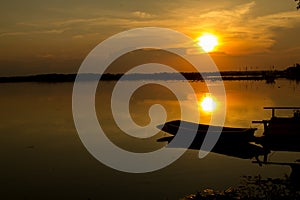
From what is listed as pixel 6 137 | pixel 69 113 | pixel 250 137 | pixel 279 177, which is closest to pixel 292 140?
pixel 250 137

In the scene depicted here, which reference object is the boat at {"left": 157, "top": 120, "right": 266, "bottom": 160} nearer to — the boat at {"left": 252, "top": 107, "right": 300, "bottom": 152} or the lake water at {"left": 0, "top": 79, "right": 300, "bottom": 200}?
the boat at {"left": 252, "top": 107, "right": 300, "bottom": 152}

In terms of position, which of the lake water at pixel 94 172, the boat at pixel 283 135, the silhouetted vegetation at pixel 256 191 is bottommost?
the lake water at pixel 94 172

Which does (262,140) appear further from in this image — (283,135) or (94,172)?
(94,172)

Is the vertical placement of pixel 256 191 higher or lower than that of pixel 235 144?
lower

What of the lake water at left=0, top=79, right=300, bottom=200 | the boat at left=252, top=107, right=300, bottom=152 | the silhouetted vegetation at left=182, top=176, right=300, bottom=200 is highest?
the boat at left=252, top=107, right=300, bottom=152

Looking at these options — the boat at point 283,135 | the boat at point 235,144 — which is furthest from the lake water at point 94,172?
the boat at point 235,144

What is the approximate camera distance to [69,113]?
4228cm

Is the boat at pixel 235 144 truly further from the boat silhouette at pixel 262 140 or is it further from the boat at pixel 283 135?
the boat at pixel 283 135

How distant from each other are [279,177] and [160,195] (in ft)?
15.9

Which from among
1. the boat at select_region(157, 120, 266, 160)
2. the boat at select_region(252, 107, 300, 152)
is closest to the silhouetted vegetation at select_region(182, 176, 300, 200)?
the boat at select_region(157, 120, 266, 160)

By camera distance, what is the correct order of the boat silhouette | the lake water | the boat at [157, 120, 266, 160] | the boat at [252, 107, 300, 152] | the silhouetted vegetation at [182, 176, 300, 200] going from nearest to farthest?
1. the silhouetted vegetation at [182, 176, 300, 200]
2. the lake water
3. the boat at [252, 107, 300, 152]
4. the boat silhouette
5. the boat at [157, 120, 266, 160]

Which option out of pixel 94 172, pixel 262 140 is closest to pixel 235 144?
pixel 262 140

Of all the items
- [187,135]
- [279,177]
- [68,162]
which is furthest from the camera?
[187,135]

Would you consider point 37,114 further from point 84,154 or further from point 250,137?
point 250,137
